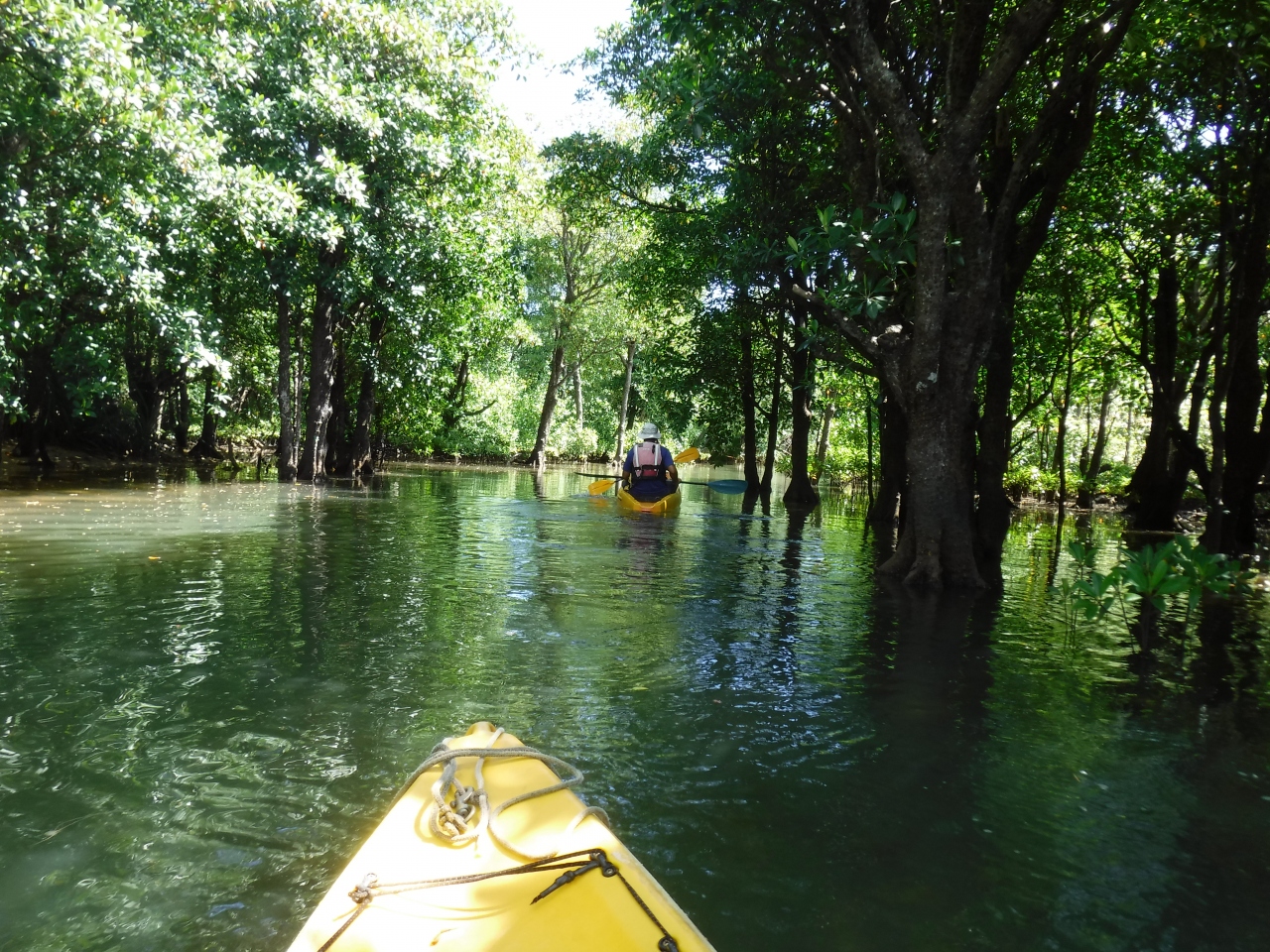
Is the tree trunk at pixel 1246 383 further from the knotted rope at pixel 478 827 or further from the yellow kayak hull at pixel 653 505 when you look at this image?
the knotted rope at pixel 478 827

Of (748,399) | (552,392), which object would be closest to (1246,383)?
(748,399)

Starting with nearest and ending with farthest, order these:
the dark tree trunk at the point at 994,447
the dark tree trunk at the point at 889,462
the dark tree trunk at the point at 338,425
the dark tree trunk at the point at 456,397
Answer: the dark tree trunk at the point at 994,447 → the dark tree trunk at the point at 889,462 → the dark tree trunk at the point at 338,425 → the dark tree trunk at the point at 456,397

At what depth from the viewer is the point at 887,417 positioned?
18828 mm

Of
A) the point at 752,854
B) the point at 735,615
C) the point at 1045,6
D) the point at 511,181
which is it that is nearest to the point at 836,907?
the point at 752,854

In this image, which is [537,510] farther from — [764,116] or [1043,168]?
→ [1043,168]

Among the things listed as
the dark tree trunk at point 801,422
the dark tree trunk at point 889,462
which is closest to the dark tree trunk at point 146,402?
the dark tree trunk at point 801,422

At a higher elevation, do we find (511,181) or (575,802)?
(511,181)

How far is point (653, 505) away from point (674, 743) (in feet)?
44.8

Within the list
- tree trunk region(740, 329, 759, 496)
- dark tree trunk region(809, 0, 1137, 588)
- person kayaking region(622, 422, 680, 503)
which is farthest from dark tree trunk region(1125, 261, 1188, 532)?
tree trunk region(740, 329, 759, 496)

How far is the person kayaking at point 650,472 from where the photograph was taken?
1898cm

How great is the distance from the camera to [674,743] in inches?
207

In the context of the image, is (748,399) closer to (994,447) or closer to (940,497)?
(994,447)

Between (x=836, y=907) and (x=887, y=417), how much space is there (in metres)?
16.4

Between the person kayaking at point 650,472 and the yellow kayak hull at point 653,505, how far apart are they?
106 millimetres
